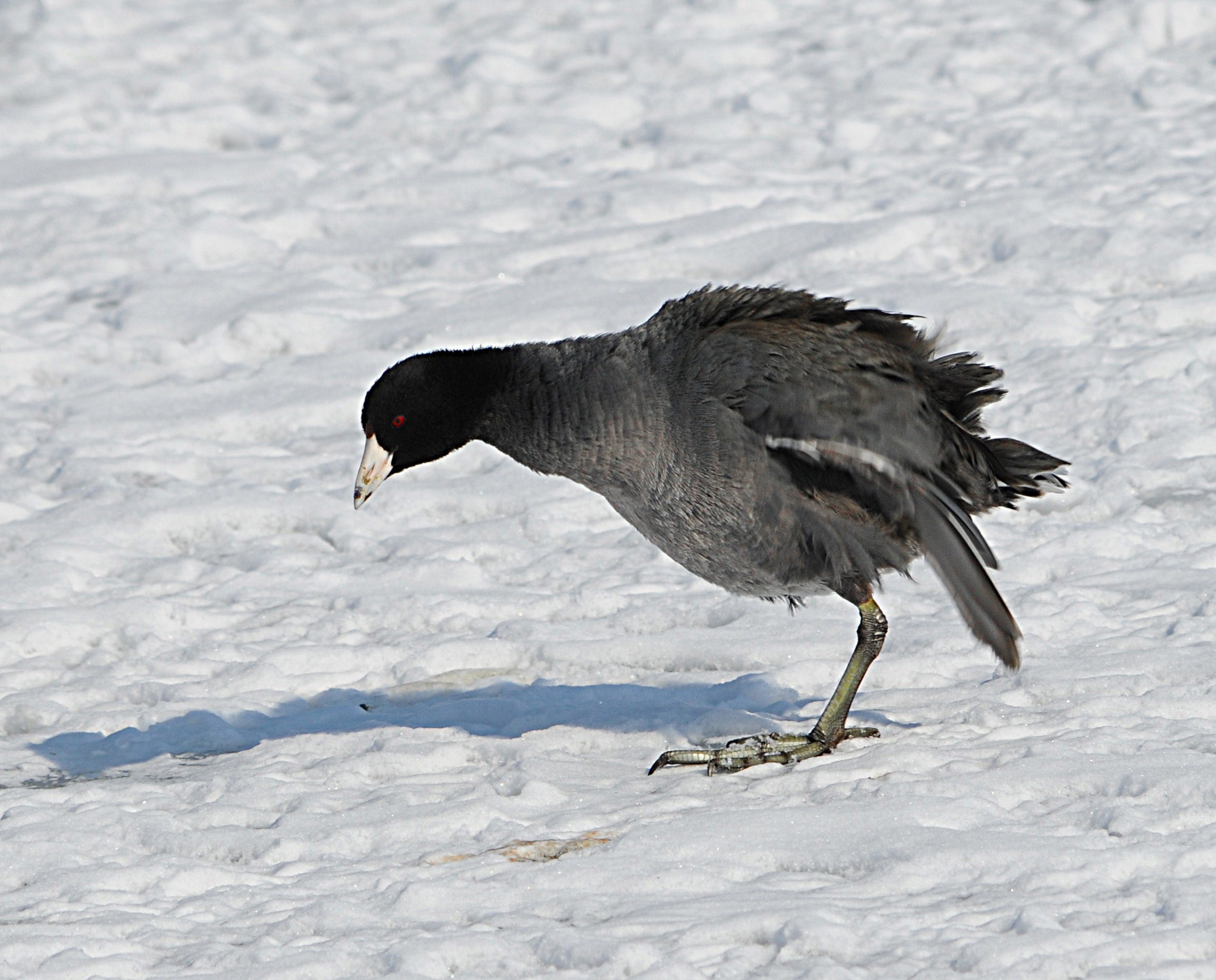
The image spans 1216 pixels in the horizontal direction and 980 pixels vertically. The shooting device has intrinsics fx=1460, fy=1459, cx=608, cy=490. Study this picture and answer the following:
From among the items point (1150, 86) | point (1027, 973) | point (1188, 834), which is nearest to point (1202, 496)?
point (1188, 834)

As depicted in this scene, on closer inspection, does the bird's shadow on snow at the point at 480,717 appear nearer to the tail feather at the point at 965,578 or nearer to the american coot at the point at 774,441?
the american coot at the point at 774,441

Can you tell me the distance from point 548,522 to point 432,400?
1.74 meters

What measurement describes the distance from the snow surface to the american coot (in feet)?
1.78

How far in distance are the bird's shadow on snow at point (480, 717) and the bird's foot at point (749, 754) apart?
29 cm

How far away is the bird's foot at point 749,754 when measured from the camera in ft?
14.4

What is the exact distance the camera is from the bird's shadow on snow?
474cm

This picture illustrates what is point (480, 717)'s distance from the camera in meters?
4.95

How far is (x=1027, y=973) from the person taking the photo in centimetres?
303

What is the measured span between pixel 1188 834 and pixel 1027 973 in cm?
80

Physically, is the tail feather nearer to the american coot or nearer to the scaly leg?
the american coot

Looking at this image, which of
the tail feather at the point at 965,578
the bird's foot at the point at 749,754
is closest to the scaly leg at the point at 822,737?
the bird's foot at the point at 749,754

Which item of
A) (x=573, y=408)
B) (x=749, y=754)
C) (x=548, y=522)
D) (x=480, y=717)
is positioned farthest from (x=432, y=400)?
(x=548, y=522)

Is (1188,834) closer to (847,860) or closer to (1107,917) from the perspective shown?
(1107,917)

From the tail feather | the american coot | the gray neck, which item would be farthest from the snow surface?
the gray neck
